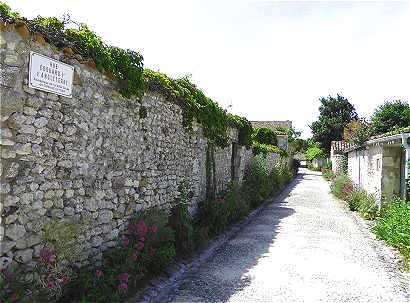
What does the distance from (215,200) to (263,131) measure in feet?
56.8

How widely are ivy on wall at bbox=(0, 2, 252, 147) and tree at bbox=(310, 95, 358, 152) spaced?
3692 cm

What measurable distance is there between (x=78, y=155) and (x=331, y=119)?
4277 cm

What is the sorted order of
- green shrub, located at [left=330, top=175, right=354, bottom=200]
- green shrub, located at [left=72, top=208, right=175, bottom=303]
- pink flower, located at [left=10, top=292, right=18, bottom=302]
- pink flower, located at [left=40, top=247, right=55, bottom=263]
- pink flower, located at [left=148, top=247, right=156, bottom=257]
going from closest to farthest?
pink flower, located at [left=10, top=292, right=18, bottom=302]
pink flower, located at [left=40, top=247, right=55, bottom=263]
green shrub, located at [left=72, top=208, right=175, bottom=303]
pink flower, located at [left=148, top=247, right=156, bottom=257]
green shrub, located at [left=330, top=175, right=354, bottom=200]

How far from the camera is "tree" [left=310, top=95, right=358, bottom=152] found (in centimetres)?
4356

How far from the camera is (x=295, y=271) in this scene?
6305 mm

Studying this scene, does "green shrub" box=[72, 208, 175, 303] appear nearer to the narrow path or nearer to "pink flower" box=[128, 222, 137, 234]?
"pink flower" box=[128, 222, 137, 234]

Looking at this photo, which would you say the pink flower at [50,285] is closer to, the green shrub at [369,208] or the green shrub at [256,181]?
the green shrub at [256,181]

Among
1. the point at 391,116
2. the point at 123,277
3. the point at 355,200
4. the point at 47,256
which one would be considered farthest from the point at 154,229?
the point at 391,116

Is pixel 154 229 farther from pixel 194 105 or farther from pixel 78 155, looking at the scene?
pixel 194 105

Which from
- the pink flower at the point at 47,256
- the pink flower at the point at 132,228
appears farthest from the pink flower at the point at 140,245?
the pink flower at the point at 47,256

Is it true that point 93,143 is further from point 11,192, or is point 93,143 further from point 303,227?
point 303,227

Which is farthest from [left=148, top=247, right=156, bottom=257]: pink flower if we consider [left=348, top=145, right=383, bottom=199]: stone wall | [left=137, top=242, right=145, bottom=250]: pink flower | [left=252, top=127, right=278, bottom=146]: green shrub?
[left=252, top=127, right=278, bottom=146]: green shrub

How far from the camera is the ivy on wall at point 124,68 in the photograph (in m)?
4.11

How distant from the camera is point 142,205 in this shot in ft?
20.5
